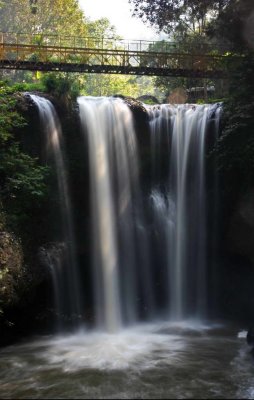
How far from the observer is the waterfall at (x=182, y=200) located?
1291cm

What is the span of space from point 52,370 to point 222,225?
6.97 metres

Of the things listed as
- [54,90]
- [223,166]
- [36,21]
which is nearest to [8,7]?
[36,21]

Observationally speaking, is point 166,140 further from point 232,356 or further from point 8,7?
point 8,7

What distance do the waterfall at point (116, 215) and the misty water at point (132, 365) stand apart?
4.09 feet

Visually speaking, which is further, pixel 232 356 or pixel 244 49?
pixel 244 49

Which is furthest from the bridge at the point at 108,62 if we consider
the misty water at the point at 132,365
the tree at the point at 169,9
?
the misty water at the point at 132,365

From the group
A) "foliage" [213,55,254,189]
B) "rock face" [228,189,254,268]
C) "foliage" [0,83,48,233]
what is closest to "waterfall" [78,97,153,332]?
"foliage" [0,83,48,233]

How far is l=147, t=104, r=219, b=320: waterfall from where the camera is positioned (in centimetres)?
1291

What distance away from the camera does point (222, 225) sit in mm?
13250

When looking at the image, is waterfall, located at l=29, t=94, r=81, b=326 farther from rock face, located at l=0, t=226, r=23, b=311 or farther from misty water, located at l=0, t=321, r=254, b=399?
rock face, located at l=0, t=226, r=23, b=311

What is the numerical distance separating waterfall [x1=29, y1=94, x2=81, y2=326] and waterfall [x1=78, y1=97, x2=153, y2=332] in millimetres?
630

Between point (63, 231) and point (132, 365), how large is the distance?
4599 mm

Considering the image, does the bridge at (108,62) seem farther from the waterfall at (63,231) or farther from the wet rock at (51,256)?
the wet rock at (51,256)

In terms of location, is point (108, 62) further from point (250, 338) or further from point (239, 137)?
point (250, 338)
